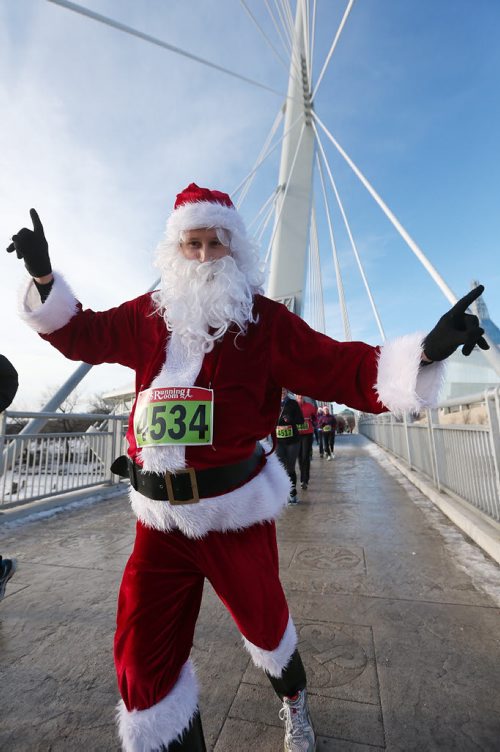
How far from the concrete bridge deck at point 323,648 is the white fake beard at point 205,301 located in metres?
1.47

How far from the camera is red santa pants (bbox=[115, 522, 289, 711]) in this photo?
1.15 m

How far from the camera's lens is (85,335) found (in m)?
1.52

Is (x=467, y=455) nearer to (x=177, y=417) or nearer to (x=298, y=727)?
(x=298, y=727)

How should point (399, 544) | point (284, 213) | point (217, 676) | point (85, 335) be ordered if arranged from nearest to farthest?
1. point (85, 335)
2. point (217, 676)
3. point (399, 544)
4. point (284, 213)

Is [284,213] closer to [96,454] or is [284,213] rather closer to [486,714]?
[96,454]

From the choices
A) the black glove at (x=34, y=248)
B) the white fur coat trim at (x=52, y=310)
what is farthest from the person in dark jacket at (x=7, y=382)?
the black glove at (x=34, y=248)

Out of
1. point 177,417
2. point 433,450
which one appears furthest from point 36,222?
point 433,450

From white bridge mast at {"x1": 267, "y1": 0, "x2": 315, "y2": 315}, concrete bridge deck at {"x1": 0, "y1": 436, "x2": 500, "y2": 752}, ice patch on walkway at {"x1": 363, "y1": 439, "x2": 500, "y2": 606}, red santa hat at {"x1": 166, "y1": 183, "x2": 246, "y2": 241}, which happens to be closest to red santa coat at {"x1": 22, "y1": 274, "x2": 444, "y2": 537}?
red santa hat at {"x1": 166, "y1": 183, "x2": 246, "y2": 241}

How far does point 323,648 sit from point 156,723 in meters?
1.17

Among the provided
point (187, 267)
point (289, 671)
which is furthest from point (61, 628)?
point (187, 267)

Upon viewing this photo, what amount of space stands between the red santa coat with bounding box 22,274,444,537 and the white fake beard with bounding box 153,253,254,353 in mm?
52

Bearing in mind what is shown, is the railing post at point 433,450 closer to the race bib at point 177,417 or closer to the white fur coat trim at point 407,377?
the white fur coat trim at point 407,377

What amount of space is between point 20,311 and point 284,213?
1775cm

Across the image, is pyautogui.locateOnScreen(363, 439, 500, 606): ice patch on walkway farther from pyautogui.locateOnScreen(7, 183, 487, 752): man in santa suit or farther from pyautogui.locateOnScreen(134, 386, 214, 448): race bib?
pyautogui.locateOnScreen(134, 386, 214, 448): race bib
